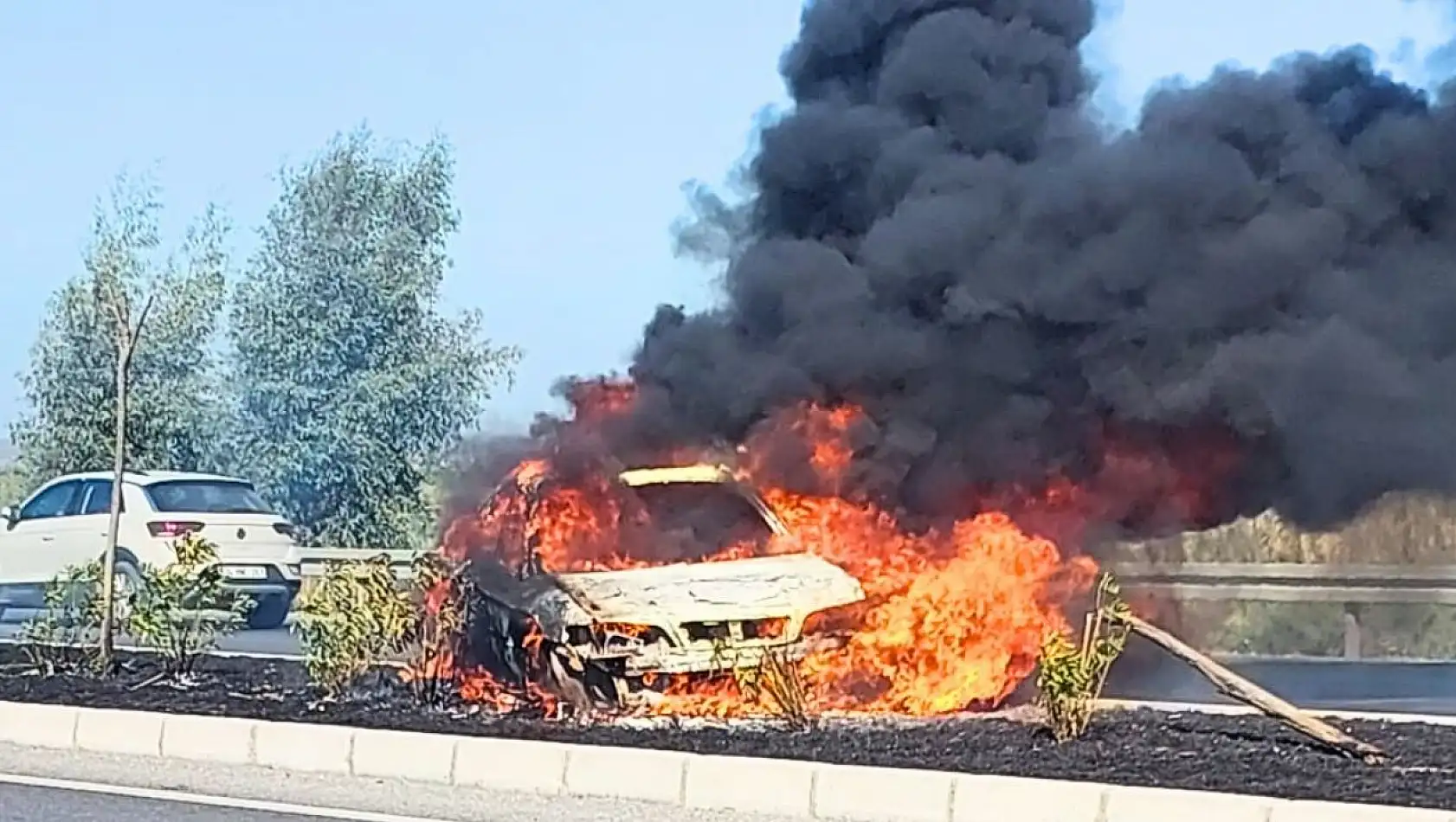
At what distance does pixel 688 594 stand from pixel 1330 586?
30.5 feet

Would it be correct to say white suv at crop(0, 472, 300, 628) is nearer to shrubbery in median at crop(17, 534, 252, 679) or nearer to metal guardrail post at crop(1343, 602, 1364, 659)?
shrubbery in median at crop(17, 534, 252, 679)

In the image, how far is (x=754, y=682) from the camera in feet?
39.7

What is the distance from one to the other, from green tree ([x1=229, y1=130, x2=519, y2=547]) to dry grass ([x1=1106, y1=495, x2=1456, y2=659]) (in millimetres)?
11561

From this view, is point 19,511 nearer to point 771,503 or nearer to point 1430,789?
point 771,503

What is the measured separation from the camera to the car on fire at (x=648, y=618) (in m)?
12.1

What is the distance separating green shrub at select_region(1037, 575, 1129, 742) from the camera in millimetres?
11211

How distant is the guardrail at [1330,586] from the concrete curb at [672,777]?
7.50 m

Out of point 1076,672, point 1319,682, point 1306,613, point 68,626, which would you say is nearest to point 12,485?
point 68,626

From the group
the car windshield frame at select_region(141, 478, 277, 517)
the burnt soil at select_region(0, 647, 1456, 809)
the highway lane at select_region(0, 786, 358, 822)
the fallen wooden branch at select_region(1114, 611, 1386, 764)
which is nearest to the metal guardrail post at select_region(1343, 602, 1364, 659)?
the burnt soil at select_region(0, 647, 1456, 809)

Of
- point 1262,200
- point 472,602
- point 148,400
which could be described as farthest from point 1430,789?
point 148,400

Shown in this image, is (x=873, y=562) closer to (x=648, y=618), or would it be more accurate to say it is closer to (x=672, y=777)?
(x=648, y=618)

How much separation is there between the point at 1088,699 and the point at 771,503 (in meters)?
2.88

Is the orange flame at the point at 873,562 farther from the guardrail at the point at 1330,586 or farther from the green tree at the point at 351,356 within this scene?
the green tree at the point at 351,356

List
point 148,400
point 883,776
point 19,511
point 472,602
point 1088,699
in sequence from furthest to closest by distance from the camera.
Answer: point 148,400, point 19,511, point 472,602, point 1088,699, point 883,776
